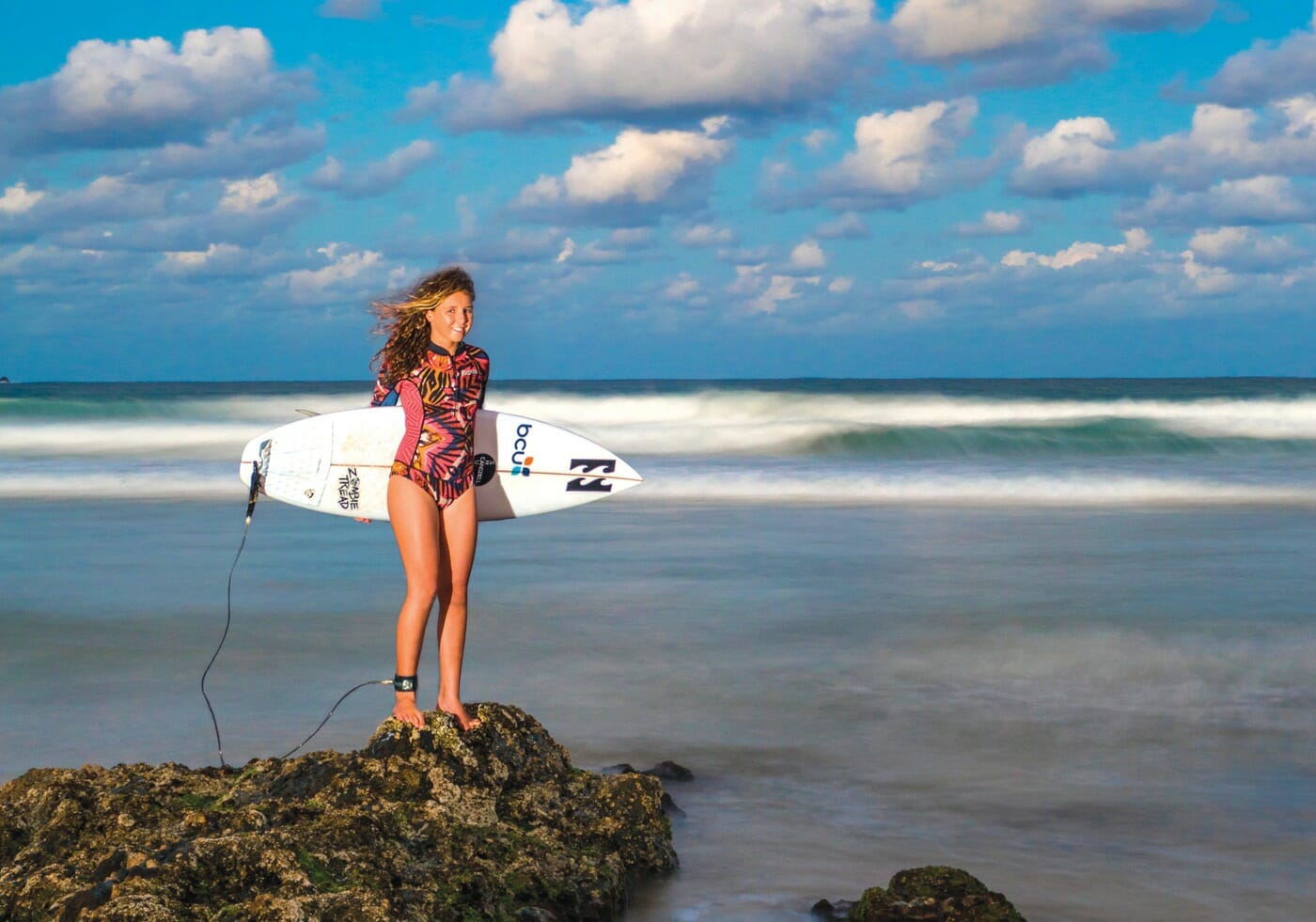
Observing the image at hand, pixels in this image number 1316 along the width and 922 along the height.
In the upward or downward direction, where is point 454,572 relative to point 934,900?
upward

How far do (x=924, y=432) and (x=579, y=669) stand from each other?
22902 mm

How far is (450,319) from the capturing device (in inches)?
156

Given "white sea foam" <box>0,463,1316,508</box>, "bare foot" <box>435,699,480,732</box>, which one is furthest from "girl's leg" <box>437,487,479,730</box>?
"white sea foam" <box>0,463,1316,508</box>

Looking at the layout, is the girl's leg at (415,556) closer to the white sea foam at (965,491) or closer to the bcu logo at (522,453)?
the bcu logo at (522,453)

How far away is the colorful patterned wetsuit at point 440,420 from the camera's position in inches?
154

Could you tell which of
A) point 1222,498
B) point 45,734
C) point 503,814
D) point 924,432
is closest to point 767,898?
point 503,814

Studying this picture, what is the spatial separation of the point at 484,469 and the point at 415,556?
31.9 inches

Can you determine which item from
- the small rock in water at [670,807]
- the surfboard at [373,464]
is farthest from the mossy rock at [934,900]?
the surfboard at [373,464]

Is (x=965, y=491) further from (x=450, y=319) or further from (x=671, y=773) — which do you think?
(x=450, y=319)

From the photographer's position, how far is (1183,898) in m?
3.58

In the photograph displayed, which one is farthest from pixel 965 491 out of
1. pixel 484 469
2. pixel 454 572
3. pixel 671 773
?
pixel 454 572

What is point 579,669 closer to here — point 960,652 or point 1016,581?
point 960,652

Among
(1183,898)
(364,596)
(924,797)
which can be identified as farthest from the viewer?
(364,596)

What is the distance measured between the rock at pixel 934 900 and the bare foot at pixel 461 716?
118cm
